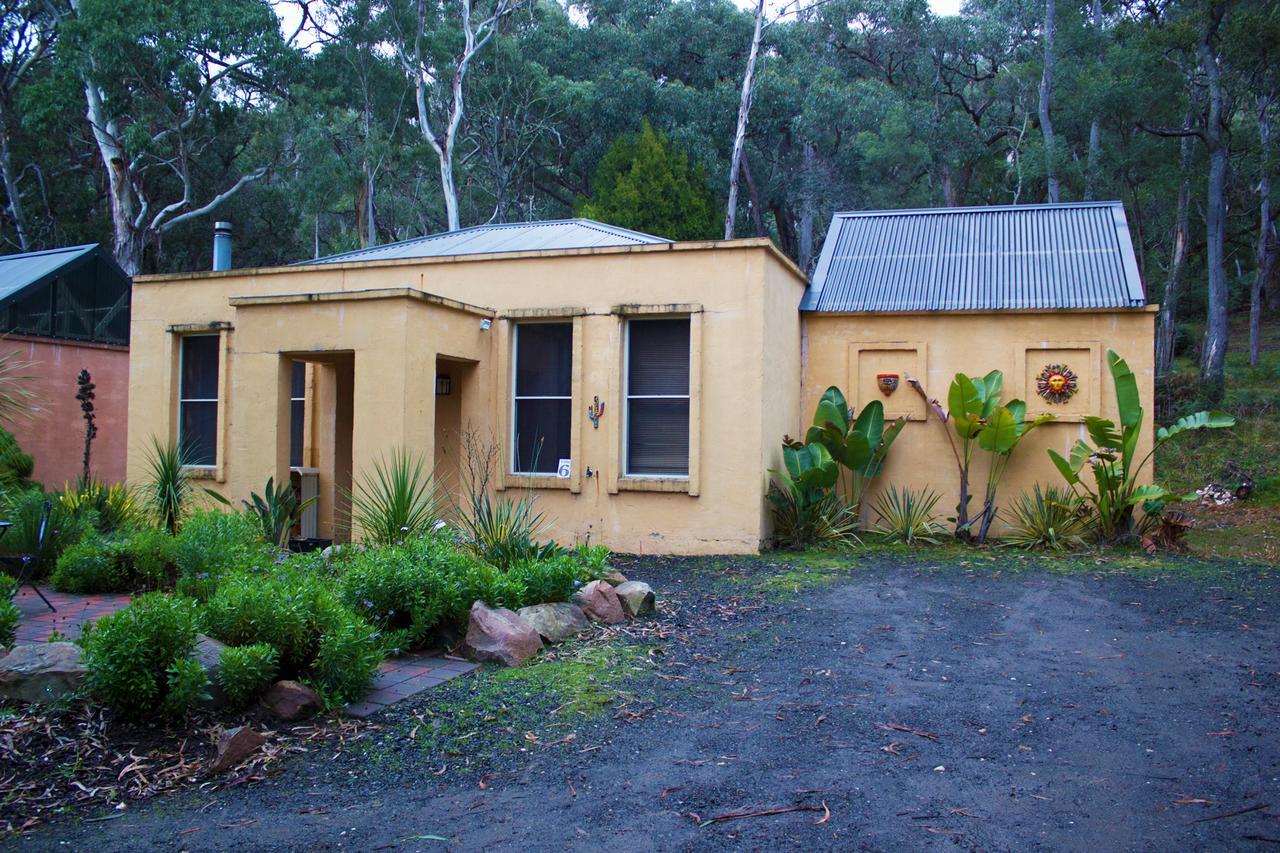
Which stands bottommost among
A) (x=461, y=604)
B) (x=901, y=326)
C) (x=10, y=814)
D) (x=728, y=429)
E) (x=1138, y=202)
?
(x=10, y=814)

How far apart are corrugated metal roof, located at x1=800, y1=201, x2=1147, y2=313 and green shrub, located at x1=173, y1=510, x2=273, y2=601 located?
7403 millimetres

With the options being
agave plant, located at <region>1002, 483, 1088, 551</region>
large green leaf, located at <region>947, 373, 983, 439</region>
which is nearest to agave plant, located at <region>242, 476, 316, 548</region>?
large green leaf, located at <region>947, 373, 983, 439</region>

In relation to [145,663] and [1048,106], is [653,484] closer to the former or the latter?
[145,663]

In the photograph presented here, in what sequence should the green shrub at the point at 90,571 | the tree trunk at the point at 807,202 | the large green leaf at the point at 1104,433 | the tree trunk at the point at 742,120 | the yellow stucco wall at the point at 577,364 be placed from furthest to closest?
the tree trunk at the point at 807,202 < the tree trunk at the point at 742,120 < the large green leaf at the point at 1104,433 < the yellow stucco wall at the point at 577,364 < the green shrub at the point at 90,571

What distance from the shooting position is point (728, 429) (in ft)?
34.3

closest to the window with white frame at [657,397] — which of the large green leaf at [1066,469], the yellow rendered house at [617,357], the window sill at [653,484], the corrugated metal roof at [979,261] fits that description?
the yellow rendered house at [617,357]

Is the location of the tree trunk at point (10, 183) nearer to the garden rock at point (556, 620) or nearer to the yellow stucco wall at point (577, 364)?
the yellow stucco wall at point (577, 364)

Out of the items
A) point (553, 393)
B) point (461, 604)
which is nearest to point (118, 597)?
point (461, 604)

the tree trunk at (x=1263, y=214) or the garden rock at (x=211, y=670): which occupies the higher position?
the tree trunk at (x=1263, y=214)

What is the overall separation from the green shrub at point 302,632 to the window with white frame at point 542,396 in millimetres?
6344

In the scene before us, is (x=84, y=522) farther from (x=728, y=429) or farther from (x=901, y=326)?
(x=901, y=326)

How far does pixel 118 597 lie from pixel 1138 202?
26.8 meters

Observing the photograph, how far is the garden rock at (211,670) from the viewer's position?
4.49 m

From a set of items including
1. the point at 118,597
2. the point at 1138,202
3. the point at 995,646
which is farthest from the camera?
the point at 1138,202
